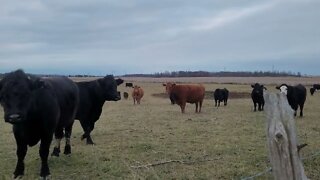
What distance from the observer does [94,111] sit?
42.8ft

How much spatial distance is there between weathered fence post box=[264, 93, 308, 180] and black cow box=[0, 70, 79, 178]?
4689mm

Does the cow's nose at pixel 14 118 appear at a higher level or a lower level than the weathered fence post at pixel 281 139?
lower

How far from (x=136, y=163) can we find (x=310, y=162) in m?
3.61

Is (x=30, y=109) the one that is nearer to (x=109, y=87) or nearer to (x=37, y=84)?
(x=37, y=84)

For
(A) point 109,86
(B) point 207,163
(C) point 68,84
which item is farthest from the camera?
(A) point 109,86

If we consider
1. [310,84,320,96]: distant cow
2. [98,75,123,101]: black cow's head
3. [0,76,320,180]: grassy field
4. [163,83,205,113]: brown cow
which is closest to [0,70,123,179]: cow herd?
[0,76,320,180]: grassy field

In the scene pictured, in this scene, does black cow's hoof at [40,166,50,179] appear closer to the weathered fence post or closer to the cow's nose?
the cow's nose

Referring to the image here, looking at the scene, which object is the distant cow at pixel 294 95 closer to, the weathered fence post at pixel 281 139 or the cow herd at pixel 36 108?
the cow herd at pixel 36 108

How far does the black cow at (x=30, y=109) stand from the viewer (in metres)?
7.28

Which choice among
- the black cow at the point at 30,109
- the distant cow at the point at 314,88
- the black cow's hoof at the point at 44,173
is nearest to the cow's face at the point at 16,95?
the black cow at the point at 30,109

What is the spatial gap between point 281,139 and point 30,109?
5195mm

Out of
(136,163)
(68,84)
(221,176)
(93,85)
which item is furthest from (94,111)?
(221,176)

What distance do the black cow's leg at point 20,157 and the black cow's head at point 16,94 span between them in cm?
102

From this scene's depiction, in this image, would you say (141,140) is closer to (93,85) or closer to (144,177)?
(93,85)
